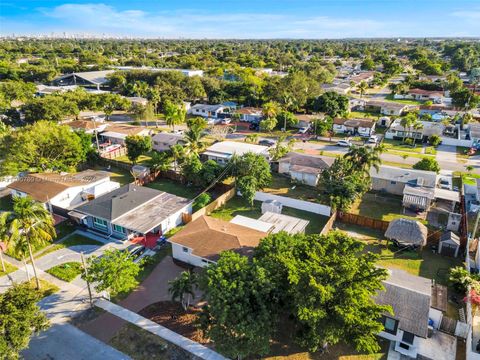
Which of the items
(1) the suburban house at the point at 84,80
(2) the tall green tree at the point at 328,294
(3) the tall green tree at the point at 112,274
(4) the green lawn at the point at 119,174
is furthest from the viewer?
(1) the suburban house at the point at 84,80

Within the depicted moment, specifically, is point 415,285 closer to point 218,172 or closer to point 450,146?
point 218,172

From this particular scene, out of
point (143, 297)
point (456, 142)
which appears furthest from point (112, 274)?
point (456, 142)

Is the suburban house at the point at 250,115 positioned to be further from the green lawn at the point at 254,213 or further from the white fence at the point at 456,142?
the green lawn at the point at 254,213

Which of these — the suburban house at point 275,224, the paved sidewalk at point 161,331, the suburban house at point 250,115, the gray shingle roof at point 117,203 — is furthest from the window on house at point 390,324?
the suburban house at point 250,115

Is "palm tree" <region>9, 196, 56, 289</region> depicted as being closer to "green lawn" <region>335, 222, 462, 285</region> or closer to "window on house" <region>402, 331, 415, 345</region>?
"window on house" <region>402, 331, 415, 345</region>

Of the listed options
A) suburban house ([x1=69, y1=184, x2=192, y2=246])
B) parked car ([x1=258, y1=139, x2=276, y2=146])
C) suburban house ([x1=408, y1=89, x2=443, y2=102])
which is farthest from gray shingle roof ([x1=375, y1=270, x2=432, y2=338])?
suburban house ([x1=408, y1=89, x2=443, y2=102])

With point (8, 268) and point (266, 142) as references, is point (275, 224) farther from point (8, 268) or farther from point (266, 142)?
point (266, 142)

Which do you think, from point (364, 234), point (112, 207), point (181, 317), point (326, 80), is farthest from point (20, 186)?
point (326, 80)

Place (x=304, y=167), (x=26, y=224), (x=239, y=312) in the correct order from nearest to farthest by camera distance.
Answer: (x=239, y=312), (x=26, y=224), (x=304, y=167)
